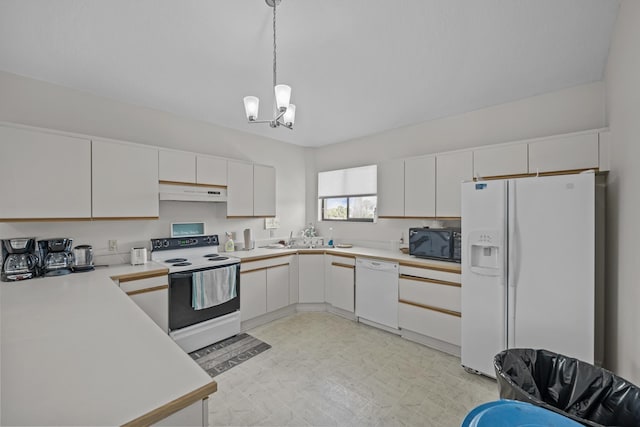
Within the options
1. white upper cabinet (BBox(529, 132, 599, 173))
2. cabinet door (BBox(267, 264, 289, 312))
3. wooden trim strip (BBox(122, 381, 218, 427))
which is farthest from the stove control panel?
white upper cabinet (BBox(529, 132, 599, 173))

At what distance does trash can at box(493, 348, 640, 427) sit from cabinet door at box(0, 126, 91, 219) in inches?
135

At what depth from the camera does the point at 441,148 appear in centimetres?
342

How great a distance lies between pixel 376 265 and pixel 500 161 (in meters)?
1.72

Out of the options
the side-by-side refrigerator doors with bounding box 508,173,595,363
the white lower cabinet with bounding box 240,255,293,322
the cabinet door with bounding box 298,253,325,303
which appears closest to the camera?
the side-by-side refrigerator doors with bounding box 508,173,595,363

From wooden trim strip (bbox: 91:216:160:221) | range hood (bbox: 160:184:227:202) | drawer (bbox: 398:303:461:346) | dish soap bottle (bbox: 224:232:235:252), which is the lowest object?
drawer (bbox: 398:303:461:346)

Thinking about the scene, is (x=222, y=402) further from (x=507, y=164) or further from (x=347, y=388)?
(x=507, y=164)

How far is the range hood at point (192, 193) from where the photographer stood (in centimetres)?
295

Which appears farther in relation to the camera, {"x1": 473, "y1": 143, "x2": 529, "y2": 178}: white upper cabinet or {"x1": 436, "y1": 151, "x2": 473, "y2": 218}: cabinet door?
{"x1": 436, "y1": 151, "x2": 473, "y2": 218}: cabinet door

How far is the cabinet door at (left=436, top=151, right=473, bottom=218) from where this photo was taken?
115 inches

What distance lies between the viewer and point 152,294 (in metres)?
2.51

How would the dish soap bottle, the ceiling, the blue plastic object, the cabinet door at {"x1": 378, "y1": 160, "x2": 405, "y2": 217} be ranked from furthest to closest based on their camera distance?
the dish soap bottle < the cabinet door at {"x1": 378, "y1": 160, "x2": 405, "y2": 217} < the ceiling < the blue plastic object

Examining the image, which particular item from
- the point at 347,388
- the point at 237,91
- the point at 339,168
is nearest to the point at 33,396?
the point at 347,388

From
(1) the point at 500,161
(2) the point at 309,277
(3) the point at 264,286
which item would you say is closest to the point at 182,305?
(3) the point at 264,286

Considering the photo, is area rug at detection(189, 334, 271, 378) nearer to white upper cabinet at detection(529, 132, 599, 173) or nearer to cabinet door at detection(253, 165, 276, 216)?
cabinet door at detection(253, 165, 276, 216)
